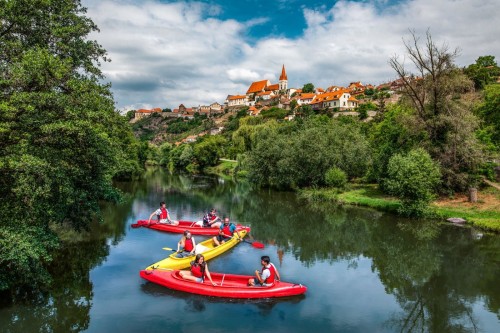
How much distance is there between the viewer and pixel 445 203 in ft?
92.2

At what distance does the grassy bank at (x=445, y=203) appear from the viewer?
23922 mm

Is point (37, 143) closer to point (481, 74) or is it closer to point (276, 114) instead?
point (481, 74)

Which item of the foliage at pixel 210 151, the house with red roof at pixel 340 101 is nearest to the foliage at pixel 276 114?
the house with red roof at pixel 340 101

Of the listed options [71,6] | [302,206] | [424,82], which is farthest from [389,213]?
[71,6]

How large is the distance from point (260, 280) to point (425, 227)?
15.8m

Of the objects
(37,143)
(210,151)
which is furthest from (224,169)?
(37,143)

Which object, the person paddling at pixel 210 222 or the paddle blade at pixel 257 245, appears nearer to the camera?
the paddle blade at pixel 257 245

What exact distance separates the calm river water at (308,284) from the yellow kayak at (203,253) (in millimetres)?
461

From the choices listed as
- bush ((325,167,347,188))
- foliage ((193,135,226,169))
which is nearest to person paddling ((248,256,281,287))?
bush ((325,167,347,188))

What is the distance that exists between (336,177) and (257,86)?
121 meters

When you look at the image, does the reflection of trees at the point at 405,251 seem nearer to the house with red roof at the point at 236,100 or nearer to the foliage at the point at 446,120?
the foliage at the point at 446,120

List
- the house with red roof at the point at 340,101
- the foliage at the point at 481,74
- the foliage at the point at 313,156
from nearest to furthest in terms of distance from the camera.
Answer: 1. the foliage at the point at 313,156
2. the foliage at the point at 481,74
3. the house with red roof at the point at 340,101

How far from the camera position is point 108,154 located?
13859mm

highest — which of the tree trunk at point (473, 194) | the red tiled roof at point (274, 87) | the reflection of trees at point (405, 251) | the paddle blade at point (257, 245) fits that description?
the red tiled roof at point (274, 87)
